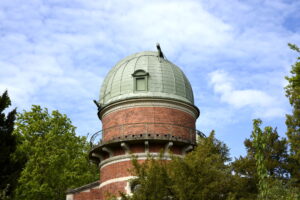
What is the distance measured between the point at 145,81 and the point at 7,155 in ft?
36.0

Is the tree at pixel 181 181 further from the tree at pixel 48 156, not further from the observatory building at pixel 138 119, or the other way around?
the tree at pixel 48 156

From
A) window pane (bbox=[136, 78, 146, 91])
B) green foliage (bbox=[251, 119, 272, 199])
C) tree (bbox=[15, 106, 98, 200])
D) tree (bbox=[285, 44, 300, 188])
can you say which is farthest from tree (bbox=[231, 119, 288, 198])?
green foliage (bbox=[251, 119, 272, 199])

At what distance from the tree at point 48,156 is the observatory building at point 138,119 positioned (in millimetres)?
3677

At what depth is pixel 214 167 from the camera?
17.3 metres

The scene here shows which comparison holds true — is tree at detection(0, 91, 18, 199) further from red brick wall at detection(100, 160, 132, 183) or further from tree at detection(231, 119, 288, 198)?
tree at detection(231, 119, 288, 198)

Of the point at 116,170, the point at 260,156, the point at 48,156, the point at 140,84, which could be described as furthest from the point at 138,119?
the point at 260,156

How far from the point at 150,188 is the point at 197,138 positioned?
1143 centimetres

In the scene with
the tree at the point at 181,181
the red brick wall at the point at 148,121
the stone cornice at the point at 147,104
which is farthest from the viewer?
the stone cornice at the point at 147,104

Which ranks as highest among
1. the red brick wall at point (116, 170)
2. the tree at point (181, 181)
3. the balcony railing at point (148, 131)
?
the balcony railing at point (148, 131)

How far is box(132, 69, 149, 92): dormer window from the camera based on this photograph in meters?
25.4

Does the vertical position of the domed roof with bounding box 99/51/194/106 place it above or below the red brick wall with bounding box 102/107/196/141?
above

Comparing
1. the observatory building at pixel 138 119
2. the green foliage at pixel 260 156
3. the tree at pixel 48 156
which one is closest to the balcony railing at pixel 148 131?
the observatory building at pixel 138 119

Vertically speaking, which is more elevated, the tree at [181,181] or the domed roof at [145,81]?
the domed roof at [145,81]

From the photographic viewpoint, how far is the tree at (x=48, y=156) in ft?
90.3
